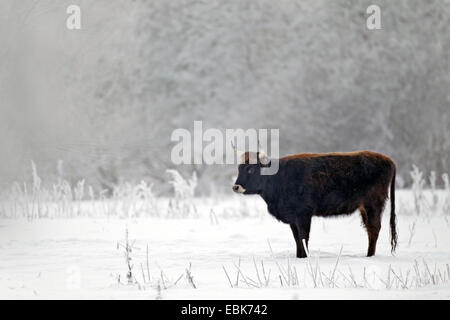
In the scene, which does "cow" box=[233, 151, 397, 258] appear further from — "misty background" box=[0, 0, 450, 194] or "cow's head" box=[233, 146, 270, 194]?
"misty background" box=[0, 0, 450, 194]

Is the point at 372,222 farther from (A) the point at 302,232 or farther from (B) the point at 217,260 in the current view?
(B) the point at 217,260

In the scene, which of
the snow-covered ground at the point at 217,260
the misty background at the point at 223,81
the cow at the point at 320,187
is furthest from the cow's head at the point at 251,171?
the misty background at the point at 223,81

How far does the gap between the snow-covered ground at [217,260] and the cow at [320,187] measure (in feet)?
1.01

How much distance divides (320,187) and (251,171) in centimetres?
58

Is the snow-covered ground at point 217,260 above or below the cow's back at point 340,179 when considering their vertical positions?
below

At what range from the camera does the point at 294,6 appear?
42.7 ft

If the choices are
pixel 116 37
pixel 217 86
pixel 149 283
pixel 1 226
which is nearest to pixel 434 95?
pixel 217 86

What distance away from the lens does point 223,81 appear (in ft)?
42.5

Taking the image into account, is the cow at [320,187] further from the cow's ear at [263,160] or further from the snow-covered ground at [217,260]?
the snow-covered ground at [217,260]

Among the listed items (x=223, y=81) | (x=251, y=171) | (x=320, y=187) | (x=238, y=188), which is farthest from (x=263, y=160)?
(x=223, y=81)

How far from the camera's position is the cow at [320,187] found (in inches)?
191

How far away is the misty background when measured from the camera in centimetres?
1223

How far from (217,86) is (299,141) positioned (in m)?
2.12
